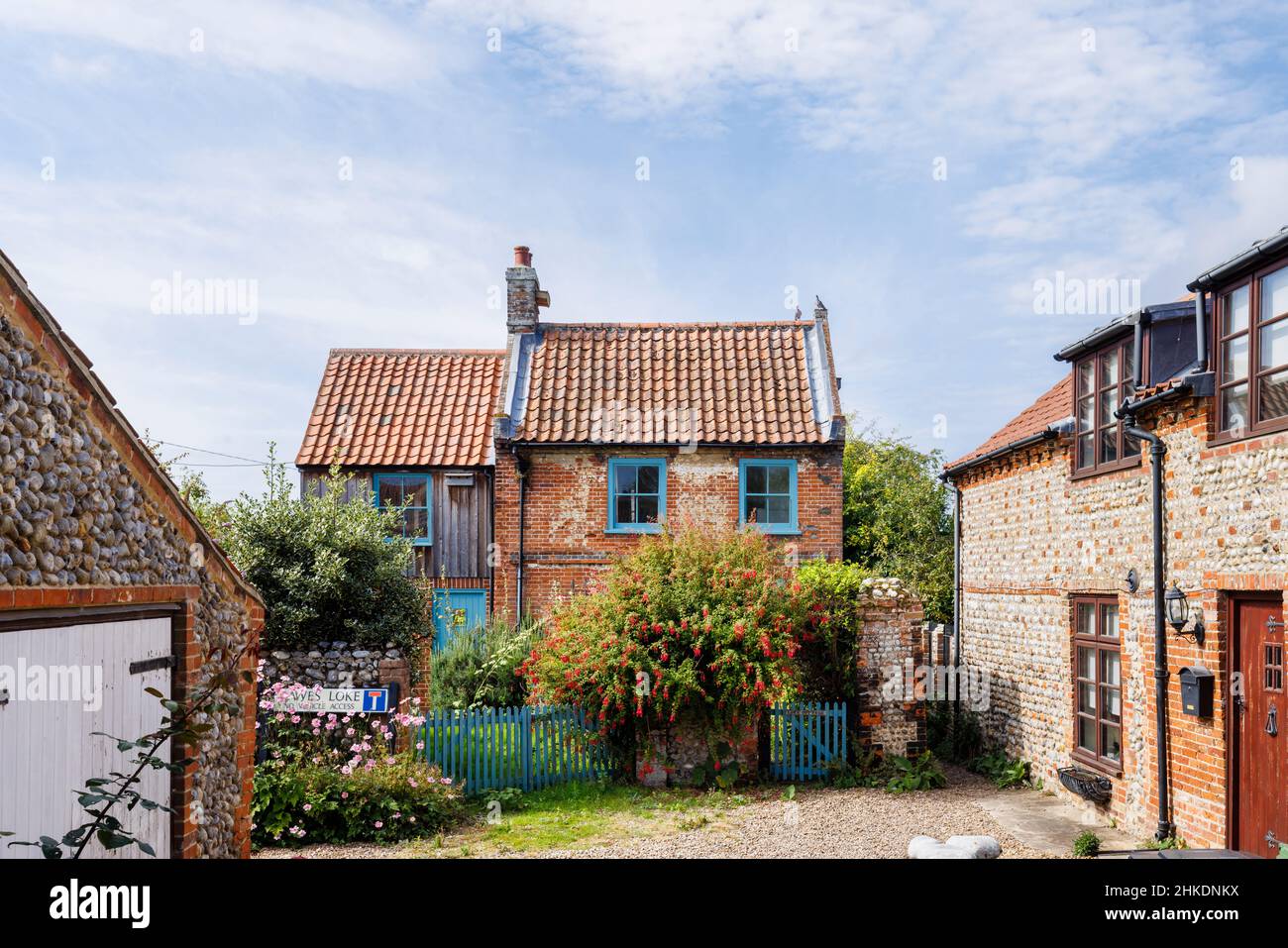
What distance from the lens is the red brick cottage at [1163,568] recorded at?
308 inches

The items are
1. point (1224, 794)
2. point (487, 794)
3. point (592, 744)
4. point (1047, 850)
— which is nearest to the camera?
point (1224, 794)

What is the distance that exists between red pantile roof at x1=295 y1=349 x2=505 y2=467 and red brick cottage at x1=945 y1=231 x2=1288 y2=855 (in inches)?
408

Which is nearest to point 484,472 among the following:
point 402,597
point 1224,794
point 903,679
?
point 402,597

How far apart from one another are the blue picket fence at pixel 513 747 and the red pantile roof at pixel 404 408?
6.98 meters

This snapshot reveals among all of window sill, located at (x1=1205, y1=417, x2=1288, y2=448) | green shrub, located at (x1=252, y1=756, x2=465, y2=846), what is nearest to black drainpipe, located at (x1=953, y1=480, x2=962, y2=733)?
window sill, located at (x1=1205, y1=417, x2=1288, y2=448)

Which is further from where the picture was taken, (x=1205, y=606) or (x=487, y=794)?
(x=487, y=794)

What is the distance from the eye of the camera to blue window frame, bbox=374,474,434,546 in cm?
1809

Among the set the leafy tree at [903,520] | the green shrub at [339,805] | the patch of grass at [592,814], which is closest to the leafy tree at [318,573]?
the green shrub at [339,805]

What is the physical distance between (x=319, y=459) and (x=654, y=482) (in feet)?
22.4

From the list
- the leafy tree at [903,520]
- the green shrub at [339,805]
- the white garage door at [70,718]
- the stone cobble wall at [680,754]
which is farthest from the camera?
the leafy tree at [903,520]

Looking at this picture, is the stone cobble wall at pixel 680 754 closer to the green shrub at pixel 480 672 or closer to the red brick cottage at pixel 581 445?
the green shrub at pixel 480 672

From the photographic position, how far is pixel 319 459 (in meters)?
18.1

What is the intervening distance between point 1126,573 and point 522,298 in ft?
43.6
